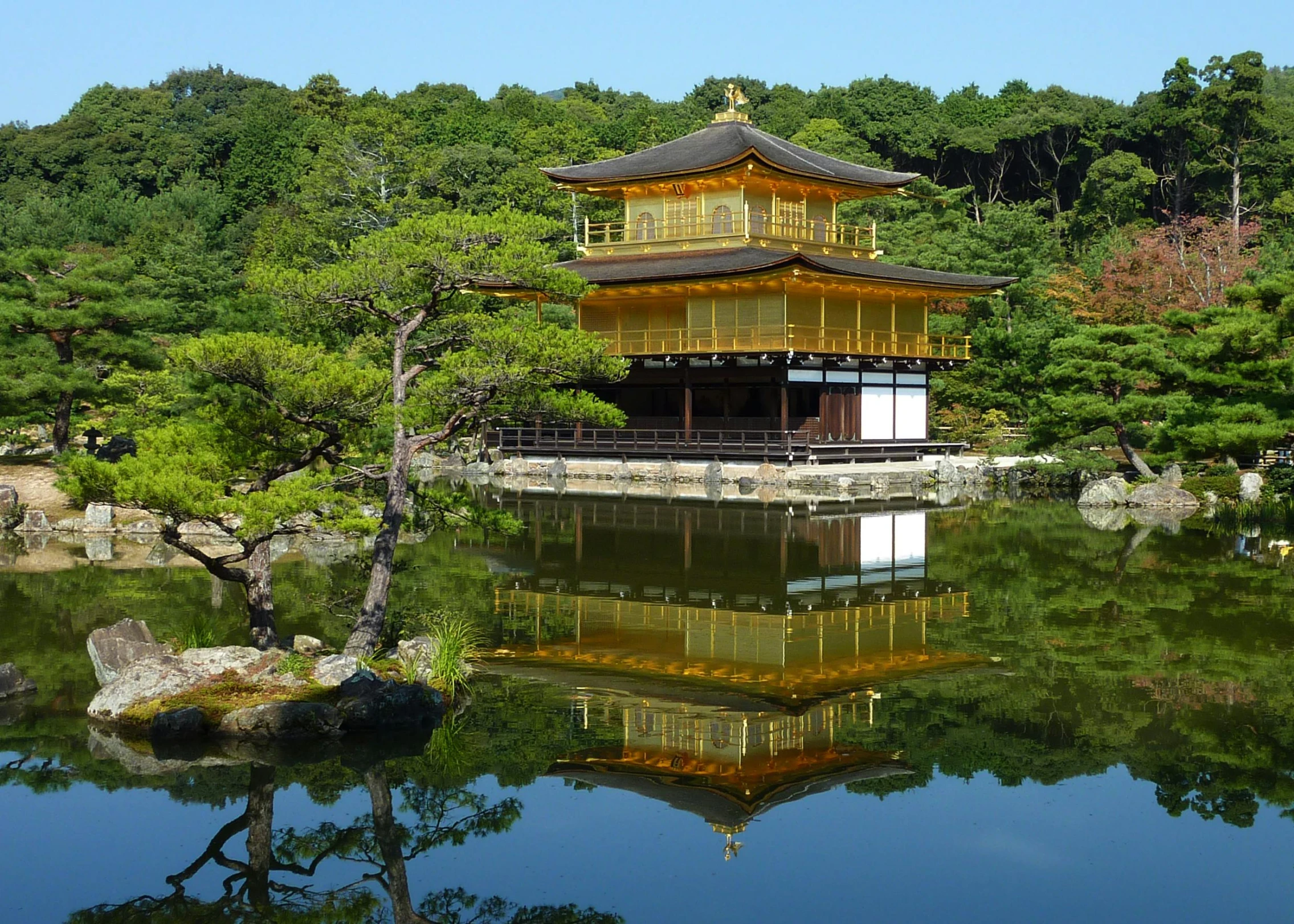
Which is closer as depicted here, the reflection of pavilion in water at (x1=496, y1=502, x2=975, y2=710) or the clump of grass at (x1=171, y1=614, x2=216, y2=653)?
the clump of grass at (x1=171, y1=614, x2=216, y2=653)

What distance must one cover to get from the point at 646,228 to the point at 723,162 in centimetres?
411

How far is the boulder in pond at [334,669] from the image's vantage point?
11000mm

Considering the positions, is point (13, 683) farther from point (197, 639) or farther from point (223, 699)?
point (223, 699)

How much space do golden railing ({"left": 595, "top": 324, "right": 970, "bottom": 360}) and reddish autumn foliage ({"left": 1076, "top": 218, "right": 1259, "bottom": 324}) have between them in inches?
226

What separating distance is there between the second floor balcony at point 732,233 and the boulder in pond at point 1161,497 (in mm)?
13115

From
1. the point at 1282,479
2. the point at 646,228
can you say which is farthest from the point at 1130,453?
the point at 646,228

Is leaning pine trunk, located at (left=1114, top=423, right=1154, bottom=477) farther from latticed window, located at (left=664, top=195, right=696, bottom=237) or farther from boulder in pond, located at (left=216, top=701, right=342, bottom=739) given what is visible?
boulder in pond, located at (left=216, top=701, right=342, bottom=739)

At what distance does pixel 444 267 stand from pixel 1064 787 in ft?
22.1

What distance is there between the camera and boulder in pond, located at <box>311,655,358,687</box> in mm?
11000

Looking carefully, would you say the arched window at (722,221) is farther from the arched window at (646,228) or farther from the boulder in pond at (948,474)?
the boulder in pond at (948,474)

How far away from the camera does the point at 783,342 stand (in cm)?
3353

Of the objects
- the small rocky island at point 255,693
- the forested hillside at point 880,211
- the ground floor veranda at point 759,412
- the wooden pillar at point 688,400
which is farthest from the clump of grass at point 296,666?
the wooden pillar at point 688,400

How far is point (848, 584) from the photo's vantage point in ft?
56.7

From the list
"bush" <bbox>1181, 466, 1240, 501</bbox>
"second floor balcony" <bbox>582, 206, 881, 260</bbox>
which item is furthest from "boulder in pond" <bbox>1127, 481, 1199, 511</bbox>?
"second floor balcony" <bbox>582, 206, 881, 260</bbox>
